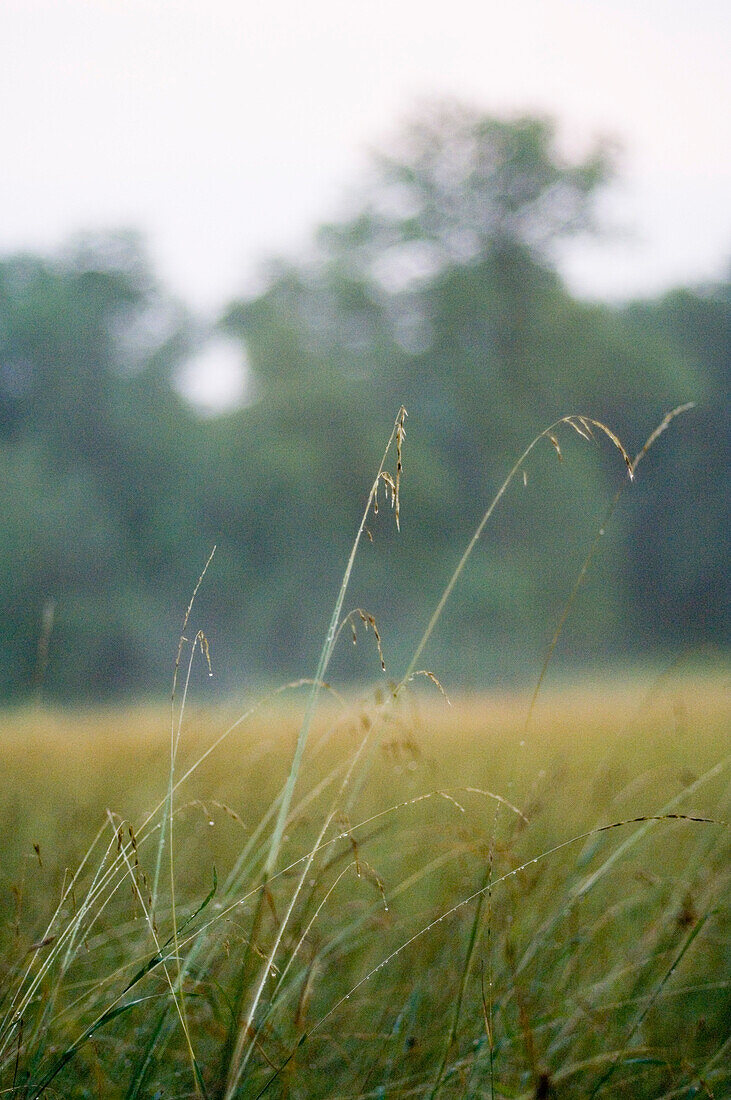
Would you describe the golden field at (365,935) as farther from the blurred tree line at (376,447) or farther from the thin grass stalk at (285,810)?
the blurred tree line at (376,447)

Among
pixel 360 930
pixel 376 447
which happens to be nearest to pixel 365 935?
pixel 360 930

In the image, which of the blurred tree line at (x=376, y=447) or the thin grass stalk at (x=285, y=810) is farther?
the blurred tree line at (x=376, y=447)

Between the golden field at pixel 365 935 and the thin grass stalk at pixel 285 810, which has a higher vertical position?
the thin grass stalk at pixel 285 810

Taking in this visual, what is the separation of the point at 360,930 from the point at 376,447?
42.3ft

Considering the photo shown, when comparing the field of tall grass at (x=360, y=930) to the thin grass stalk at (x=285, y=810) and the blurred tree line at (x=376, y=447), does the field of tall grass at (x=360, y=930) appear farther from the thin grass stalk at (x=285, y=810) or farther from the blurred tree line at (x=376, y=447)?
the blurred tree line at (x=376, y=447)

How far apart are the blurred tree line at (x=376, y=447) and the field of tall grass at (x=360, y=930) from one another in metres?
10.1

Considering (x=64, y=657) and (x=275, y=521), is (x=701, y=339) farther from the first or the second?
(x=64, y=657)

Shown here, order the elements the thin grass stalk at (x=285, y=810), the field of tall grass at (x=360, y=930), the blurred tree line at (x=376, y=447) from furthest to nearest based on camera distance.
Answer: the blurred tree line at (x=376, y=447) → the field of tall grass at (x=360, y=930) → the thin grass stalk at (x=285, y=810)

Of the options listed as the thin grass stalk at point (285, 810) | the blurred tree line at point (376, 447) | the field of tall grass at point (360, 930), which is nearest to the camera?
the thin grass stalk at point (285, 810)

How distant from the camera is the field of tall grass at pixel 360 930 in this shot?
87 centimetres

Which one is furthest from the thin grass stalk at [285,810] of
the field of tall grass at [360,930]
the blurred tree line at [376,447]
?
the blurred tree line at [376,447]

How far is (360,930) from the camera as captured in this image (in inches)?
60.4

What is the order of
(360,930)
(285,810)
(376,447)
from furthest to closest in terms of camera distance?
(376,447) → (360,930) → (285,810)

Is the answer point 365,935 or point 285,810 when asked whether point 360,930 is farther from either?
point 285,810
